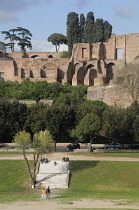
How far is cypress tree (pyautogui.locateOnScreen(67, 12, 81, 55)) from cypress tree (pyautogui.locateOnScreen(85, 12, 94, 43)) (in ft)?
5.08

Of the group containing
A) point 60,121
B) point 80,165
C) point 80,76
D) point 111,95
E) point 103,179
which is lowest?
point 103,179

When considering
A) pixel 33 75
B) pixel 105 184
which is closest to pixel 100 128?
pixel 105 184

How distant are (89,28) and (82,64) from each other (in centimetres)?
825

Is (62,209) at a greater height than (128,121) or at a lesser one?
lesser

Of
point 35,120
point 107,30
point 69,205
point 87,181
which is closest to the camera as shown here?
point 69,205

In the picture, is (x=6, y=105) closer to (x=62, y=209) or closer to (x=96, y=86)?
(x=96, y=86)

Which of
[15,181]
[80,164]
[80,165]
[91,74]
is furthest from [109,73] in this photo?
[15,181]

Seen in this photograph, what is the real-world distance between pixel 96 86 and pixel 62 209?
Answer: 43905 millimetres

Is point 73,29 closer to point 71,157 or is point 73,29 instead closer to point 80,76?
point 80,76

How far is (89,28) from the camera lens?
74.5 metres

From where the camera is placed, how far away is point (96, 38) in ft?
246

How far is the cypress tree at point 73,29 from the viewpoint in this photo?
74500mm

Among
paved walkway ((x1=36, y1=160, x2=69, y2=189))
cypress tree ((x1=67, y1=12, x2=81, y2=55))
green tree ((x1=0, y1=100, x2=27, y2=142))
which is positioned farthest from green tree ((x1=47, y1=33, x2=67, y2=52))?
paved walkway ((x1=36, y1=160, x2=69, y2=189))

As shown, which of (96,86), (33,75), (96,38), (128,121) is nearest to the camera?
(128,121)
